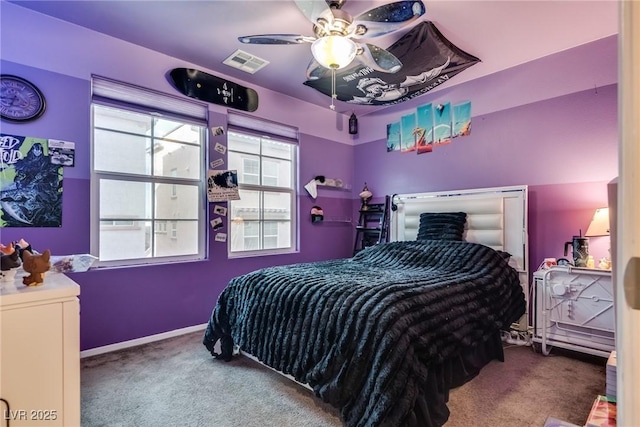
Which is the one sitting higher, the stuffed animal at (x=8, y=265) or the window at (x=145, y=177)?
the window at (x=145, y=177)

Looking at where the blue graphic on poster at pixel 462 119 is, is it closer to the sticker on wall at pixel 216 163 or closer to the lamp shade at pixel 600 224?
the lamp shade at pixel 600 224

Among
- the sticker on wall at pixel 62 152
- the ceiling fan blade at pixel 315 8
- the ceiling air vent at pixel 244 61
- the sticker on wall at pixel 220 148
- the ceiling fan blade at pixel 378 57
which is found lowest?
the sticker on wall at pixel 62 152

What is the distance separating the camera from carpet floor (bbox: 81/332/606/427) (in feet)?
5.72

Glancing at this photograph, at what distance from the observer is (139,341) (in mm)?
2809

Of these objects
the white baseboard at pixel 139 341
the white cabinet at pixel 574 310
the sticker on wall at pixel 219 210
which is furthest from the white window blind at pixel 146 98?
the white cabinet at pixel 574 310

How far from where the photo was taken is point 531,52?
2879 millimetres

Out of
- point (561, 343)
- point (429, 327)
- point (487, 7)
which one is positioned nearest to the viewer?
point (429, 327)

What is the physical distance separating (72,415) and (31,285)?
16.0 inches

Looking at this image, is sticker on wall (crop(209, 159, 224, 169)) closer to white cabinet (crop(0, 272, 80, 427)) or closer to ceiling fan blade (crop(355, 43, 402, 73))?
ceiling fan blade (crop(355, 43, 402, 73))

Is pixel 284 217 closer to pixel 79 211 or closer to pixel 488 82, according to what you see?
pixel 79 211

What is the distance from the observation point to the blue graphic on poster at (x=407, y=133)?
3.92m

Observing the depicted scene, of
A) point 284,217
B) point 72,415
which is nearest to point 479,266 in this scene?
point 284,217

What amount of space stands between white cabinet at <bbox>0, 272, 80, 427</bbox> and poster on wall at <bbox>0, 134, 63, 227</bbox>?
5.96 ft

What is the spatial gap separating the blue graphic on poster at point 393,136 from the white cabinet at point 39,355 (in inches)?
148
